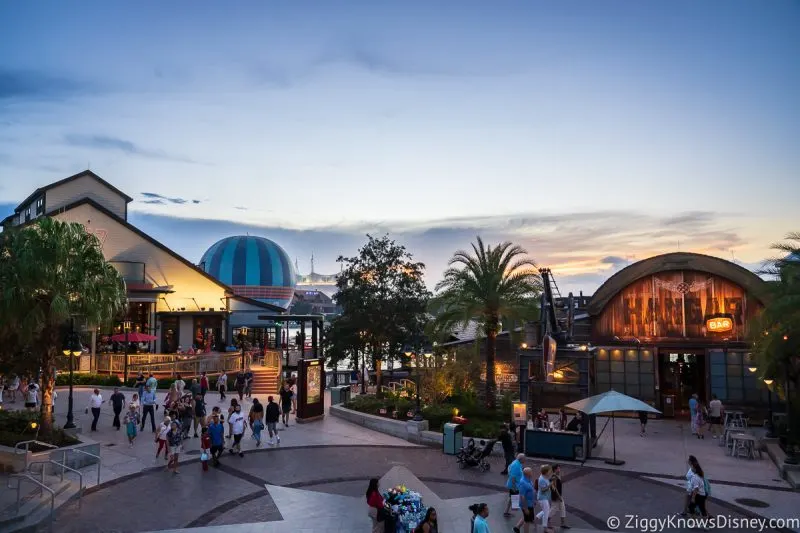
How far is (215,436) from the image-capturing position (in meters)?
18.2

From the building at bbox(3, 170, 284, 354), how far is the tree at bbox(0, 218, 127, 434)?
22978 millimetres

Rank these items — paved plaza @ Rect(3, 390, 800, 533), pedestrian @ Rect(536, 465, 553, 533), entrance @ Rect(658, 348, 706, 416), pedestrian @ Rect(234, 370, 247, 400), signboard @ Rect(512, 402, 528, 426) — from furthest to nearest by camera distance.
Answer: entrance @ Rect(658, 348, 706, 416), pedestrian @ Rect(234, 370, 247, 400), signboard @ Rect(512, 402, 528, 426), paved plaza @ Rect(3, 390, 800, 533), pedestrian @ Rect(536, 465, 553, 533)

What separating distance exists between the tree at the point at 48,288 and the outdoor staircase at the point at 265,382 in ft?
47.7

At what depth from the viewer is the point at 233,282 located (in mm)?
68312

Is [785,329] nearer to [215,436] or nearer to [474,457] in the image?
[474,457]

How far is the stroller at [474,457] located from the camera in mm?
18812

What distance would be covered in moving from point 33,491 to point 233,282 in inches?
2180

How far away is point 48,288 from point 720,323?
89.6 ft

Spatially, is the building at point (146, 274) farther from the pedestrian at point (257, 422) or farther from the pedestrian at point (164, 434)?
the pedestrian at point (164, 434)

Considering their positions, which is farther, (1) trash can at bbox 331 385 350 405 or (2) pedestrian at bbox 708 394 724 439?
(1) trash can at bbox 331 385 350 405

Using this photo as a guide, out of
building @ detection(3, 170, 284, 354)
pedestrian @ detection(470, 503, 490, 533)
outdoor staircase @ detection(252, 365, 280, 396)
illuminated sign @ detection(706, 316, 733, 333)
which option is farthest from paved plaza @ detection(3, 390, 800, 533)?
building @ detection(3, 170, 284, 354)

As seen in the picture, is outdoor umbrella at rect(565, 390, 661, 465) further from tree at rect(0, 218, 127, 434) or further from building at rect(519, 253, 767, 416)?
tree at rect(0, 218, 127, 434)

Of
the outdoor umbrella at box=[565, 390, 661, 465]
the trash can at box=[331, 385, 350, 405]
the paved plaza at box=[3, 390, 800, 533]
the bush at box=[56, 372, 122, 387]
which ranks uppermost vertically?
the outdoor umbrella at box=[565, 390, 661, 465]

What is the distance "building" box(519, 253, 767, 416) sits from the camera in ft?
93.2
